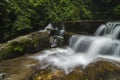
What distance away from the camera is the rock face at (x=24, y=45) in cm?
787

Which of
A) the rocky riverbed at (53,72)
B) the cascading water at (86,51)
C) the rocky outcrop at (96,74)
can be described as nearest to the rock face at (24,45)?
the cascading water at (86,51)

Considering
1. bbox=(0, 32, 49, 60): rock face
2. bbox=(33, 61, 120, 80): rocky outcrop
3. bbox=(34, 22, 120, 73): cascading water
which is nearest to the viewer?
bbox=(33, 61, 120, 80): rocky outcrop

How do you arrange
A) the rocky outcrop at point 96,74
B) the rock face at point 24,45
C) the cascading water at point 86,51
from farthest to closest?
the rock face at point 24,45, the cascading water at point 86,51, the rocky outcrop at point 96,74

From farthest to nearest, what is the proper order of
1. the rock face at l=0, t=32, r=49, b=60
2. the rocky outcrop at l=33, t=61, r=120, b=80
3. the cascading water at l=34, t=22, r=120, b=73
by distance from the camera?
the rock face at l=0, t=32, r=49, b=60 → the cascading water at l=34, t=22, r=120, b=73 → the rocky outcrop at l=33, t=61, r=120, b=80

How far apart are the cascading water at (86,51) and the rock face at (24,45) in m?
0.55

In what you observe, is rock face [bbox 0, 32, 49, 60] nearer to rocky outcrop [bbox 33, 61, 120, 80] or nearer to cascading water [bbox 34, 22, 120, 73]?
cascading water [bbox 34, 22, 120, 73]

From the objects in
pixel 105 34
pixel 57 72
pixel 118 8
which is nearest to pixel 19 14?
pixel 105 34

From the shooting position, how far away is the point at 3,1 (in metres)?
10.1

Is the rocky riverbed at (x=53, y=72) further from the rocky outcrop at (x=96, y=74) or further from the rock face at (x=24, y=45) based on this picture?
the rock face at (x=24, y=45)

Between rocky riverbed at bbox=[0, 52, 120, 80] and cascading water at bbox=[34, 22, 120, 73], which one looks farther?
cascading water at bbox=[34, 22, 120, 73]

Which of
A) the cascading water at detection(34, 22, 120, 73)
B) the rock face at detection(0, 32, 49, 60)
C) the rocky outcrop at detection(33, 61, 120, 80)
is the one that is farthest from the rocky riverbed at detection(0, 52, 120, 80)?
the rock face at detection(0, 32, 49, 60)

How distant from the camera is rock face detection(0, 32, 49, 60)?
7.87m

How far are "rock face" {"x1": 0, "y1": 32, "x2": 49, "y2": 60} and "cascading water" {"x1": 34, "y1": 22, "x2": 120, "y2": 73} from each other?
1.80ft

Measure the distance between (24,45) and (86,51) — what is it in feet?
9.39
